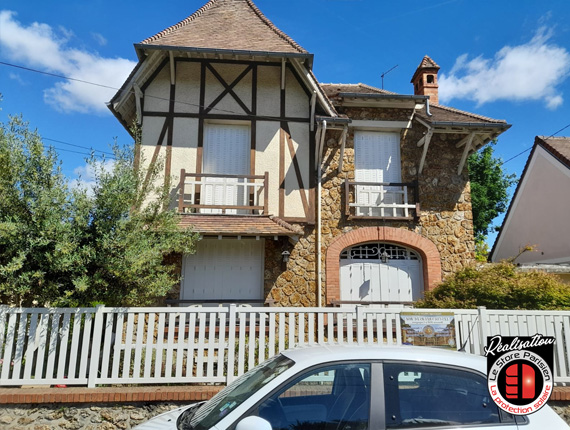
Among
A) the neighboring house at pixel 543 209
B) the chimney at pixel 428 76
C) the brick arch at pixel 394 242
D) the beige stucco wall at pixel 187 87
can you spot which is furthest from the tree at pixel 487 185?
the beige stucco wall at pixel 187 87

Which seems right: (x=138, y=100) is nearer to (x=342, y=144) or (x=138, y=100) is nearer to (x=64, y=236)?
(x=342, y=144)

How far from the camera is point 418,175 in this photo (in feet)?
36.3

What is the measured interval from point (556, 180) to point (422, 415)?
13615 mm

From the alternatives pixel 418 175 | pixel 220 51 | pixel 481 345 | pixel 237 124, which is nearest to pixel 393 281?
pixel 418 175

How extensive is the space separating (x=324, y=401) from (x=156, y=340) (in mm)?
3265

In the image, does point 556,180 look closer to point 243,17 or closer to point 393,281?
point 393,281

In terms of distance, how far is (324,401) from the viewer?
8.94 ft

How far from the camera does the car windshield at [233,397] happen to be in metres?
2.69

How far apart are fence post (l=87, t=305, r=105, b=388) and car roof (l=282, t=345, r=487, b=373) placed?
3.32m

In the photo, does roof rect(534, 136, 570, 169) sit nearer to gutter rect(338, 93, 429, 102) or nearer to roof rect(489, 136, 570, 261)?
roof rect(489, 136, 570, 261)

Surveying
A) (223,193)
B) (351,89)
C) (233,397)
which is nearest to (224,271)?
(223,193)

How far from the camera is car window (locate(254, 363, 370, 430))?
256 centimetres

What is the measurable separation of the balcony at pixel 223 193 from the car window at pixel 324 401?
23.0 ft

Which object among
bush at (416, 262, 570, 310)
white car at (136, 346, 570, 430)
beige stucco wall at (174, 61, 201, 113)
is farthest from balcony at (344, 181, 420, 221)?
white car at (136, 346, 570, 430)
